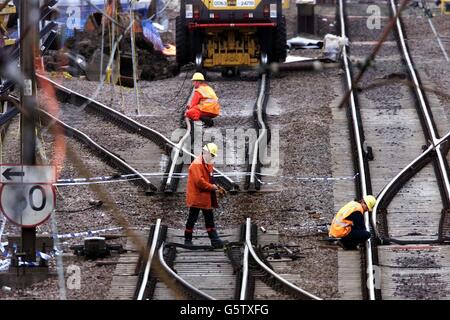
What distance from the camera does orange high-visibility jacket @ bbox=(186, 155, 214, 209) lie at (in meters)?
16.9

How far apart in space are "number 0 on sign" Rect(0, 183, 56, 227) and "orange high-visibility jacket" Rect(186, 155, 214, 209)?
2.31m

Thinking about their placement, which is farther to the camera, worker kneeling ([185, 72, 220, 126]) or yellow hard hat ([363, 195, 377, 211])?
worker kneeling ([185, 72, 220, 126])

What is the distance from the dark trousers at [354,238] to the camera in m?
16.6

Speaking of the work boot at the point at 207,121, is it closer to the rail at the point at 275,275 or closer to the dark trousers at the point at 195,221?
the rail at the point at 275,275

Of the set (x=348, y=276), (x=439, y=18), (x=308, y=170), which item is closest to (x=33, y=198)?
(x=348, y=276)

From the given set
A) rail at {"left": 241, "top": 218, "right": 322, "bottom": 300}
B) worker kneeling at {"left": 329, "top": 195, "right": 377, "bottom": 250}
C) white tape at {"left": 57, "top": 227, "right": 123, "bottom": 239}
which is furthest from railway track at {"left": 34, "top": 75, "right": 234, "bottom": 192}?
worker kneeling at {"left": 329, "top": 195, "right": 377, "bottom": 250}

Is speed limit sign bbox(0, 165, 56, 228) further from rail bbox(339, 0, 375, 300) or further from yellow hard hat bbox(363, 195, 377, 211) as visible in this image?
yellow hard hat bbox(363, 195, 377, 211)

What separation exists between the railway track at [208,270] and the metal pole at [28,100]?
1.38 m

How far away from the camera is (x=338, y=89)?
27.5 metres

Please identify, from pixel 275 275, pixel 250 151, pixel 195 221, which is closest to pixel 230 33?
pixel 250 151

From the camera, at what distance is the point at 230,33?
29969 mm

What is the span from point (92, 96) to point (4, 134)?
376 cm
